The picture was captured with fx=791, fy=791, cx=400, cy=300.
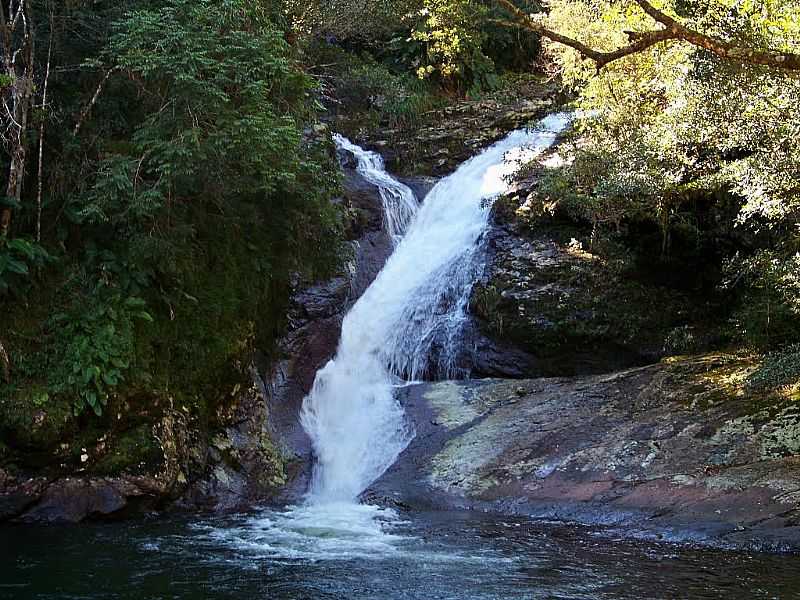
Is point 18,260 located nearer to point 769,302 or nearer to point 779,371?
point 779,371

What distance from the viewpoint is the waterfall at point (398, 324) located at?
41.8ft

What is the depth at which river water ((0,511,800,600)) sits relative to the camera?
649 centimetres

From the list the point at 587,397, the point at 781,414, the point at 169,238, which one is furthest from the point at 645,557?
the point at 169,238

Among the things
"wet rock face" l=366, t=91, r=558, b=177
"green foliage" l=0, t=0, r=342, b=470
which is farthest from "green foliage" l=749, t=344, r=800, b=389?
"wet rock face" l=366, t=91, r=558, b=177

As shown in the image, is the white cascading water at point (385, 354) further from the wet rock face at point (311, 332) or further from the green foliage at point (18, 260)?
the green foliage at point (18, 260)

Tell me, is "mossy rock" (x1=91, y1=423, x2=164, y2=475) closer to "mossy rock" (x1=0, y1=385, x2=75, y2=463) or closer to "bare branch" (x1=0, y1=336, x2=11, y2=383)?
"mossy rock" (x1=0, y1=385, x2=75, y2=463)

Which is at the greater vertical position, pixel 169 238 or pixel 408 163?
pixel 408 163

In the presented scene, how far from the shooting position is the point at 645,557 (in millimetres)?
7668

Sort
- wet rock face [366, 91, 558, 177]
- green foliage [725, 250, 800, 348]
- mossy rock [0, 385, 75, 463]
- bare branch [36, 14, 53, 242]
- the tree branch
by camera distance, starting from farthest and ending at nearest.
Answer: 1. wet rock face [366, 91, 558, 177]
2. green foliage [725, 250, 800, 348]
3. bare branch [36, 14, 53, 242]
4. mossy rock [0, 385, 75, 463]
5. the tree branch

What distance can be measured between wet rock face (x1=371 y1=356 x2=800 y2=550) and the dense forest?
50.1 inches

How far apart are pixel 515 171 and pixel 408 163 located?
4685 millimetres

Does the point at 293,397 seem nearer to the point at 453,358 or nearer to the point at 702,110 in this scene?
the point at 453,358

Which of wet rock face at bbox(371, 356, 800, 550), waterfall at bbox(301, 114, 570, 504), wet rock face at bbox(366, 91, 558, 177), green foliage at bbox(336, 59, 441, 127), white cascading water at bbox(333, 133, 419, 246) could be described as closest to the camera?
wet rock face at bbox(371, 356, 800, 550)

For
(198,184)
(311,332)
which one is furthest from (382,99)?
(198,184)
